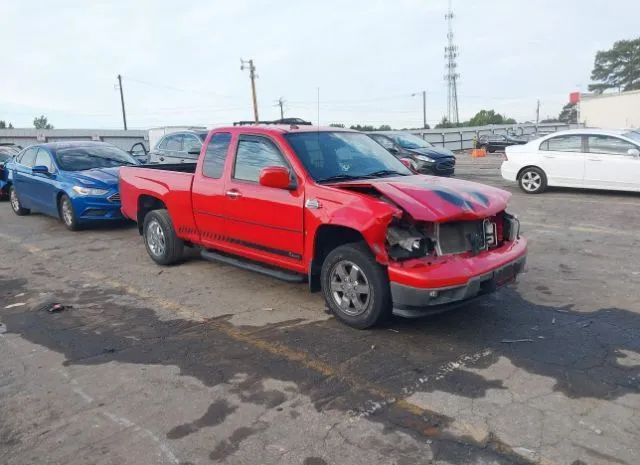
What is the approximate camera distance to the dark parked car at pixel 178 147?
13188 millimetres

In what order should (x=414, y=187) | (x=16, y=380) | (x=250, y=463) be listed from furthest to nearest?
(x=414, y=187), (x=16, y=380), (x=250, y=463)

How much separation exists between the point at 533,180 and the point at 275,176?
9.68 metres

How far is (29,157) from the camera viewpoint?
37.6ft

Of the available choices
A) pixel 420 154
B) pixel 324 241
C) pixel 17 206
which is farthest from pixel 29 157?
pixel 420 154

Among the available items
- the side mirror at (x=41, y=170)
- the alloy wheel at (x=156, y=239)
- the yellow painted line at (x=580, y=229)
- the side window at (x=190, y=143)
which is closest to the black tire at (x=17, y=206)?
the side mirror at (x=41, y=170)

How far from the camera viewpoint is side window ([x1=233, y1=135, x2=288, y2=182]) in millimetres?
5586

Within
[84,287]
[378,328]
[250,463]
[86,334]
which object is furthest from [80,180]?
[250,463]

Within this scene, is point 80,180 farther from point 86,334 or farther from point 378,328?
point 378,328

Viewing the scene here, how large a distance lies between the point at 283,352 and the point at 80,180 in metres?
6.88

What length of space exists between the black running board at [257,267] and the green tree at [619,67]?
301ft

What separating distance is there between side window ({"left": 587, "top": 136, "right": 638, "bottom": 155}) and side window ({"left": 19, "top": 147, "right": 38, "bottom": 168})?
11736 mm

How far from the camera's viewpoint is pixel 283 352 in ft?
14.6

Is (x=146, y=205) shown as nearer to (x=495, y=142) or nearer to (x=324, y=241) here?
(x=324, y=241)

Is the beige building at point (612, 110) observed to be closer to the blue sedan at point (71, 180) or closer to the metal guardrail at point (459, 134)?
the metal guardrail at point (459, 134)
